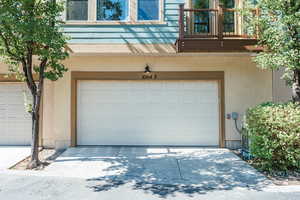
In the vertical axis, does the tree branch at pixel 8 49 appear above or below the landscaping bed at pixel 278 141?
above

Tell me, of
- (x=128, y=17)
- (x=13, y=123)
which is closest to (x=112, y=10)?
(x=128, y=17)

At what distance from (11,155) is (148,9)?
6.40m

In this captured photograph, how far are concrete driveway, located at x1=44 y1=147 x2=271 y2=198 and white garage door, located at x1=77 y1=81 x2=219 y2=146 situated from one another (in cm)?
53

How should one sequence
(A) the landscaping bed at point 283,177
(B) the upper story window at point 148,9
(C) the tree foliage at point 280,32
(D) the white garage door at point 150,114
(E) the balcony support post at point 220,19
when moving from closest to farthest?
(A) the landscaping bed at point 283,177 < (C) the tree foliage at point 280,32 < (E) the balcony support post at point 220,19 < (B) the upper story window at point 148,9 < (D) the white garage door at point 150,114

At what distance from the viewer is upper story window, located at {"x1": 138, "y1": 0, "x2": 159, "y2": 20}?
298 inches

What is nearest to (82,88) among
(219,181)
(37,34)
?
(37,34)

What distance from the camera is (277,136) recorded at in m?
5.28

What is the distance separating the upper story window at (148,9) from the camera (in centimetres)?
756

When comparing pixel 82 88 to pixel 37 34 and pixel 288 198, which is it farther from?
pixel 288 198

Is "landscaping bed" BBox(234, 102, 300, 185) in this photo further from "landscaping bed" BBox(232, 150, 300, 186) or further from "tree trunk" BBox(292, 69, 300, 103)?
"tree trunk" BBox(292, 69, 300, 103)

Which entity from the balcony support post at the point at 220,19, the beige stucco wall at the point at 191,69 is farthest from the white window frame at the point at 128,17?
the balcony support post at the point at 220,19

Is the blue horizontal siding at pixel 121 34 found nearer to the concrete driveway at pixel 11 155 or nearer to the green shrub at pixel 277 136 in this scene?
the green shrub at pixel 277 136

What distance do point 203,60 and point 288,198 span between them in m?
4.97

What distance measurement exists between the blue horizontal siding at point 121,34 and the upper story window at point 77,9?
41 cm
